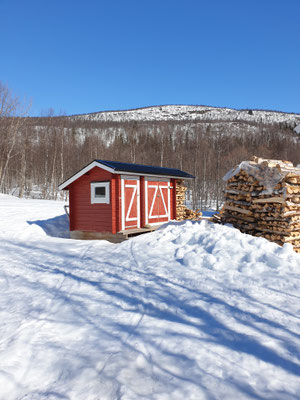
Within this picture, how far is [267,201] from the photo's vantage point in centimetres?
732

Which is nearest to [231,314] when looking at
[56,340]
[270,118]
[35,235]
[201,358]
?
[201,358]

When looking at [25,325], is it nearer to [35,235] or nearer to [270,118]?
[35,235]

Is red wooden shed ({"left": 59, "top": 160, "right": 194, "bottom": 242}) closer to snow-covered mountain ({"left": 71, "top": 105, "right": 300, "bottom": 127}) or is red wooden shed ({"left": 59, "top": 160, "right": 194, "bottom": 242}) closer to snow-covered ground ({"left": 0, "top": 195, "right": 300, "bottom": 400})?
snow-covered ground ({"left": 0, "top": 195, "right": 300, "bottom": 400})

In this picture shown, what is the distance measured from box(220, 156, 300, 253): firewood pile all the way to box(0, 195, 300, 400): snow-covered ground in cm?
112

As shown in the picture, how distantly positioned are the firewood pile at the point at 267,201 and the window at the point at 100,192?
4608mm

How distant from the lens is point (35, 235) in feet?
39.1

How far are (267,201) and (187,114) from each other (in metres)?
116

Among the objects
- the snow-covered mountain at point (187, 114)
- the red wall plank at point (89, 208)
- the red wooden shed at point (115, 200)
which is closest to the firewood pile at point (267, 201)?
the red wooden shed at point (115, 200)

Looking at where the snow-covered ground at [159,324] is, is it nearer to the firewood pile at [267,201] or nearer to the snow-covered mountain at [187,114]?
the firewood pile at [267,201]

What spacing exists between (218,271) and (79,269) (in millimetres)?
3240

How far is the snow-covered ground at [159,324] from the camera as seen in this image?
103 inches

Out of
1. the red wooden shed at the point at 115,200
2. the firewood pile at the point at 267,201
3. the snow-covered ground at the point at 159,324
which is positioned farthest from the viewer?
the red wooden shed at the point at 115,200

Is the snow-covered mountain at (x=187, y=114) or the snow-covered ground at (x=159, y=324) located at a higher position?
the snow-covered mountain at (x=187, y=114)

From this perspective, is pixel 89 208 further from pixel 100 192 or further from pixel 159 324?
pixel 159 324
